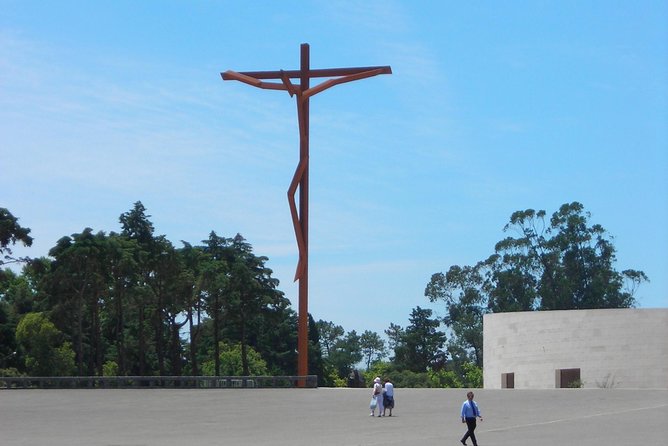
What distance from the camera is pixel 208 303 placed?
2810 inches

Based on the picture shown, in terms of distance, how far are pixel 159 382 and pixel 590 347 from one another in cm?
1895

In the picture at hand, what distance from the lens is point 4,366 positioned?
68.4 m

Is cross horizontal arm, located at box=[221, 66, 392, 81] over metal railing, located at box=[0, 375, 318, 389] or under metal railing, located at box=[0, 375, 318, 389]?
over

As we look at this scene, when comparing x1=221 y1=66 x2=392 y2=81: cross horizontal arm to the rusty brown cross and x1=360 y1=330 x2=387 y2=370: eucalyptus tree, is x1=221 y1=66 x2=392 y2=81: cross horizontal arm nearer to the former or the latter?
the rusty brown cross

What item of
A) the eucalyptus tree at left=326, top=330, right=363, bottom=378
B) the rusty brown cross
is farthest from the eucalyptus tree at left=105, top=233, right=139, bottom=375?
the eucalyptus tree at left=326, top=330, right=363, bottom=378

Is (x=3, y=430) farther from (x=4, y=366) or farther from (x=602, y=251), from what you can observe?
(x=602, y=251)

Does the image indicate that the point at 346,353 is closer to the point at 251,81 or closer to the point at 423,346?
the point at 423,346

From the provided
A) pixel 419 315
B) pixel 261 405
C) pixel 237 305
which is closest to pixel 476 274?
pixel 419 315

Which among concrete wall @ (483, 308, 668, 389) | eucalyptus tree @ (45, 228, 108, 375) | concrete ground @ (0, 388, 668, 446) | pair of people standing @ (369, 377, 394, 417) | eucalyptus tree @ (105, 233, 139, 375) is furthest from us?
eucalyptus tree @ (105, 233, 139, 375)

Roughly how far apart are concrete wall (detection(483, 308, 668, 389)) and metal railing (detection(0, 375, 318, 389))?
12659 millimetres

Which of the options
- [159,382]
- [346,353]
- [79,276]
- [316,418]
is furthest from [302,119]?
[346,353]

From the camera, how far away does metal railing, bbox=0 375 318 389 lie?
4325cm

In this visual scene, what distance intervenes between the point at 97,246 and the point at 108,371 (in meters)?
13.0

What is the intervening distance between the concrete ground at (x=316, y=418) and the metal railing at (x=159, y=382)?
2.85 meters
